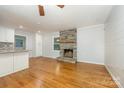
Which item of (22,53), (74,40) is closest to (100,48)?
(74,40)

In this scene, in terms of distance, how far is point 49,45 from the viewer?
7750 millimetres

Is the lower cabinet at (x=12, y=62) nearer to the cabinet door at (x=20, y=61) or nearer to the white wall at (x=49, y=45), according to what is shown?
the cabinet door at (x=20, y=61)

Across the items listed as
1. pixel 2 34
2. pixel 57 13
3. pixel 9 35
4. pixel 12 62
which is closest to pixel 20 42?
pixel 9 35

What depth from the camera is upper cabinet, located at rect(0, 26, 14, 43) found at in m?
5.16

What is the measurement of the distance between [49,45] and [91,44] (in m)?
3.96

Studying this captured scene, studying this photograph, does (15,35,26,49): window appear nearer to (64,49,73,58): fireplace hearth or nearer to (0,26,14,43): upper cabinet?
(0,26,14,43): upper cabinet

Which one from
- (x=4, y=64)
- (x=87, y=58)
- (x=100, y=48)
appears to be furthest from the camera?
(x=87, y=58)

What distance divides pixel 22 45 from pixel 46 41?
7.00 ft

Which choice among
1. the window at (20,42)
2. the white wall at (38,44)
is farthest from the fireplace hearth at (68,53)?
the window at (20,42)

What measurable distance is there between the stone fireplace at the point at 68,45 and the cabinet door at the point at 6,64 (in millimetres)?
3474

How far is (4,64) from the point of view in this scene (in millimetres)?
3062
